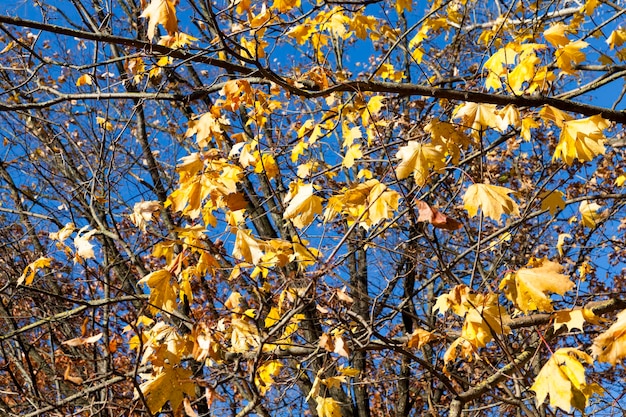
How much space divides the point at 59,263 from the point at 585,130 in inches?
249

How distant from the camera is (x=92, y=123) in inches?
229

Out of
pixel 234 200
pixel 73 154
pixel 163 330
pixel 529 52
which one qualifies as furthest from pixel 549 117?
pixel 73 154

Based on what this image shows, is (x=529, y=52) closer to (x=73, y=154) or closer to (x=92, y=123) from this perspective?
(x=92, y=123)

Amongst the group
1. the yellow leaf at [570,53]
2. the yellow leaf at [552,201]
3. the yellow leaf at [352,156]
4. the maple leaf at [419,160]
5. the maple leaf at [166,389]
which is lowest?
the maple leaf at [166,389]

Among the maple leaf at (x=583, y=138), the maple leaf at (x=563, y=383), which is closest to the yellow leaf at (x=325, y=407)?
the maple leaf at (x=563, y=383)

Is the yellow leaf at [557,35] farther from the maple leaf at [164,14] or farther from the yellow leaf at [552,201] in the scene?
the maple leaf at [164,14]

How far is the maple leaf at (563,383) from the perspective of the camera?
178 centimetres

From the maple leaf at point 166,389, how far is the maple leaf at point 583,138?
1.76 m

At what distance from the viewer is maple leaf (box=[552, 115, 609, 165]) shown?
2124 mm

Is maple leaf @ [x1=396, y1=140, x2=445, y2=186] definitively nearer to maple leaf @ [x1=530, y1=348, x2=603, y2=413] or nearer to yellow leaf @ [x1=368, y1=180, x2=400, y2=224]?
yellow leaf @ [x1=368, y1=180, x2=400, y2=224]

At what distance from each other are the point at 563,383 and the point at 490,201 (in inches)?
25.7

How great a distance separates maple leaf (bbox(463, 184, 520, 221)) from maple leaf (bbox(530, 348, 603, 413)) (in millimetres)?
519

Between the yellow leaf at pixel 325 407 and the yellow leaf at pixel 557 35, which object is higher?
the yellow leaf at pixel 557 35

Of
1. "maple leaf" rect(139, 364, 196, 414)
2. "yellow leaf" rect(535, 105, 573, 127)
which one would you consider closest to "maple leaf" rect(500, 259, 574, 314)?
"yellow leaf" rect(535, 105, 573, 127)
